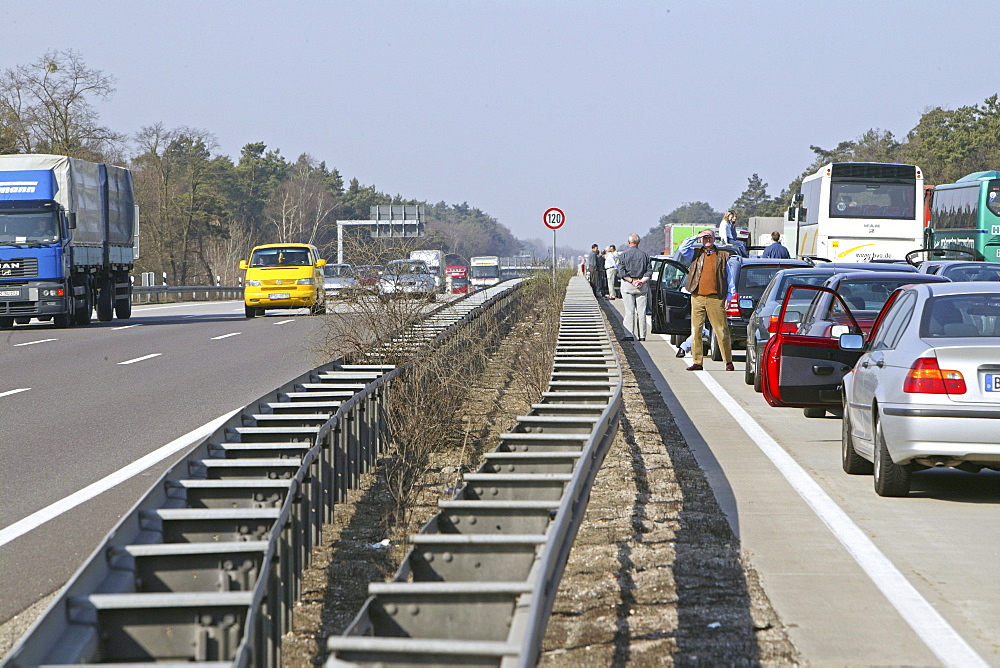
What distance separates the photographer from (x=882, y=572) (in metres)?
7.02

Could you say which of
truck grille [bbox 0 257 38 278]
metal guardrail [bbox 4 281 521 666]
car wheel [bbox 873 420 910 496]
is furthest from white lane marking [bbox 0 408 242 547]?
truck grille [bbox 0 257 38 278]

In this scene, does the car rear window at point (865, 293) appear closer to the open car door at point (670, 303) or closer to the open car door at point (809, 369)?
the open car door at point (809, 369)

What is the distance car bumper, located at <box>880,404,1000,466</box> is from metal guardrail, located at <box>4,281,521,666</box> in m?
3.68

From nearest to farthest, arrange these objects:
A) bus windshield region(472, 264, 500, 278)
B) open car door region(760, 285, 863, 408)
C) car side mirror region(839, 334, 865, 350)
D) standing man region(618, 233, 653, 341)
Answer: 1. car side mirror region(839, 334, 865, 350)
2. open car door region(760, 285, 863, 408)
3. standing man region(618, 233, 653, 341)
4. bus windshield region(472, 264, 500, 278)

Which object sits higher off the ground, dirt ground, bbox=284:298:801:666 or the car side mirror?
the car side mirror

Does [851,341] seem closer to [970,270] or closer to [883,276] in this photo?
[883,276]

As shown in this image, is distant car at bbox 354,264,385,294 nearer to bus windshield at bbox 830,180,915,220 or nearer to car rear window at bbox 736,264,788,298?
car rear window at bbox 736,264,788,298

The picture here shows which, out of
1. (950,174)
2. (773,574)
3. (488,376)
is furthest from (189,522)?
(950,174)

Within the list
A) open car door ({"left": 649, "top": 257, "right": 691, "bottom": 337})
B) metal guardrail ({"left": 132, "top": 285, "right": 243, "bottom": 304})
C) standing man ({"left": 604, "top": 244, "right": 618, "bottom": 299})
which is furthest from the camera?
metal guardrail ({"left": 132, "top": 285, "right": 243, "bottom": 304})

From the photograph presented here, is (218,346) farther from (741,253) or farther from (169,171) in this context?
(169,171)

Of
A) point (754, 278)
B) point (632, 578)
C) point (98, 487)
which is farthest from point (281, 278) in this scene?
point (632, 578)

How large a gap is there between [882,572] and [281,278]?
108 ft

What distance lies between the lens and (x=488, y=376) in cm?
1864

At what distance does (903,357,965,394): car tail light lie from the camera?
8.70 metres
